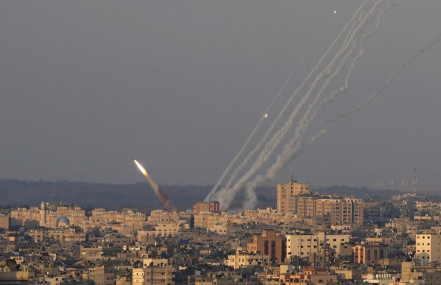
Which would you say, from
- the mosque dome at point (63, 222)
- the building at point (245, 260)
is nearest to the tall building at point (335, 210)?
the mosque dome at point (63, 222)

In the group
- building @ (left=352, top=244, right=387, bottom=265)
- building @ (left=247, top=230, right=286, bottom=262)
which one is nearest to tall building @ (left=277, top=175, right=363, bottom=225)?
building @ (left=247, top=230, right=286, bottom=262)

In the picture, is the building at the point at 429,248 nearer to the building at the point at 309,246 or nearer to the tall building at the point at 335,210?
the building at the point at 309,246

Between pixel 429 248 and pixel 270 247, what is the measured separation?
10.8m

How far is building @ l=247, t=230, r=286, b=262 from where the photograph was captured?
12075 centimetres

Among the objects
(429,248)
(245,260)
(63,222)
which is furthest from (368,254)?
(63,222)

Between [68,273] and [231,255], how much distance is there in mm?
17890

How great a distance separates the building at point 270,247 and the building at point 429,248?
8.47 metres

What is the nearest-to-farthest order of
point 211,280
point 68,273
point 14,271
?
point 14,271
point 211,280
point 68,273

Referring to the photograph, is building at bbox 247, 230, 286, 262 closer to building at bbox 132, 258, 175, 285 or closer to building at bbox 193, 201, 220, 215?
building at bbox 132, 258, 175, 285

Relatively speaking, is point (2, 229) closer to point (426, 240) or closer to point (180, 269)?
point (426, 240)

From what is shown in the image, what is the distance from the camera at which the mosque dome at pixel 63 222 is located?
187925mm

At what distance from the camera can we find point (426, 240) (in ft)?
391

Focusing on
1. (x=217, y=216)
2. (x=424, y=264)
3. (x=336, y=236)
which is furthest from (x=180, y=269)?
(x=217, y=216)

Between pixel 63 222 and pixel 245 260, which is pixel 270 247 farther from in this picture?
pixel 63 222
